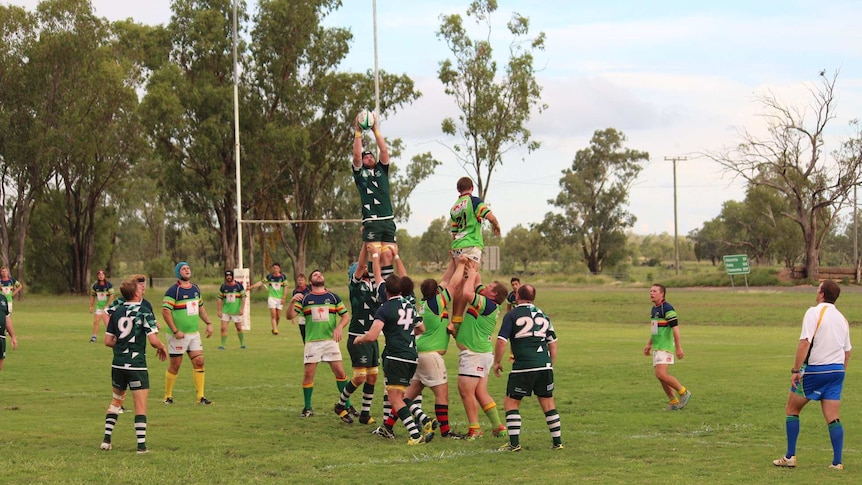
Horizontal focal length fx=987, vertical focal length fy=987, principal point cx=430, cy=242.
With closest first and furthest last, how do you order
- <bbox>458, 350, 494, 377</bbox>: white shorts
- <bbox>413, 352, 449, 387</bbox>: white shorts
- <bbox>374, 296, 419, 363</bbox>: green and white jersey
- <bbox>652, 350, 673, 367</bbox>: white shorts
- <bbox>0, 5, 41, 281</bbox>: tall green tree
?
<bbox>374, 296, 419, 363</bbox>: green and white jersey, <bbox>458, 350, 494, 377</bbox>: white shorts, <bbox>413, 352, 449, 387</bbox>: white shorts, <bbox>652, 350, 673, 367</bbox>: white shorts, <bbox>0, 5, 41, 281</bbox>: tall green tree

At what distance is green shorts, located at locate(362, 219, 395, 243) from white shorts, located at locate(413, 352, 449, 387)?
2.87 meters

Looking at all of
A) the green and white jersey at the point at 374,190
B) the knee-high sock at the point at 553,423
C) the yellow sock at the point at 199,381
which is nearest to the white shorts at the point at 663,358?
the knee-high sock at the point at 553,423

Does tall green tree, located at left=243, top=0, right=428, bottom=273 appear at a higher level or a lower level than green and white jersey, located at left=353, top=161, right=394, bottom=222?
higher

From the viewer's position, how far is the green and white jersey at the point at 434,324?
13594mm

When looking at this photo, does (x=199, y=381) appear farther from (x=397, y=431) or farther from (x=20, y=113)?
(x=20, y=113)

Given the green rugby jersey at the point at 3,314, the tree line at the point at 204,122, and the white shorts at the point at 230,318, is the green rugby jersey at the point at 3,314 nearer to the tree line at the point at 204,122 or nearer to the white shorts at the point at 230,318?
the white shorts at the point at 230,318

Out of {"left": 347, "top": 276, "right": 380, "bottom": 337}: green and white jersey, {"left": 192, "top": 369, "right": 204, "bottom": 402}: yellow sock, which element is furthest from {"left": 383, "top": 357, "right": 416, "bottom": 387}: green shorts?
{"left": 192, "top": 369, "right": 204, "bottom": 402}: yellow sock

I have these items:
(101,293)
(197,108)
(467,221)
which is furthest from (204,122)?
(467,221)

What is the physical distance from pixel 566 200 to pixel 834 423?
298 feet

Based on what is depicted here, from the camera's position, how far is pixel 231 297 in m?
27.9

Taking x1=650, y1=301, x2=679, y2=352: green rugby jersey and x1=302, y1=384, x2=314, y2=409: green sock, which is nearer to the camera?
x1=302, y1=384, x2=314, y2=409: green sock

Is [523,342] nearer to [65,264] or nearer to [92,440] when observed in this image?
[92,440]

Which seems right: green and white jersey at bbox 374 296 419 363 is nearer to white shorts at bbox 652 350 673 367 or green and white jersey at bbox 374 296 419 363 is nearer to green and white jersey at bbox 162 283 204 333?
white shorts at bbox 652 350 673 367

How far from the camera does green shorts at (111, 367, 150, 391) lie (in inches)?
494
